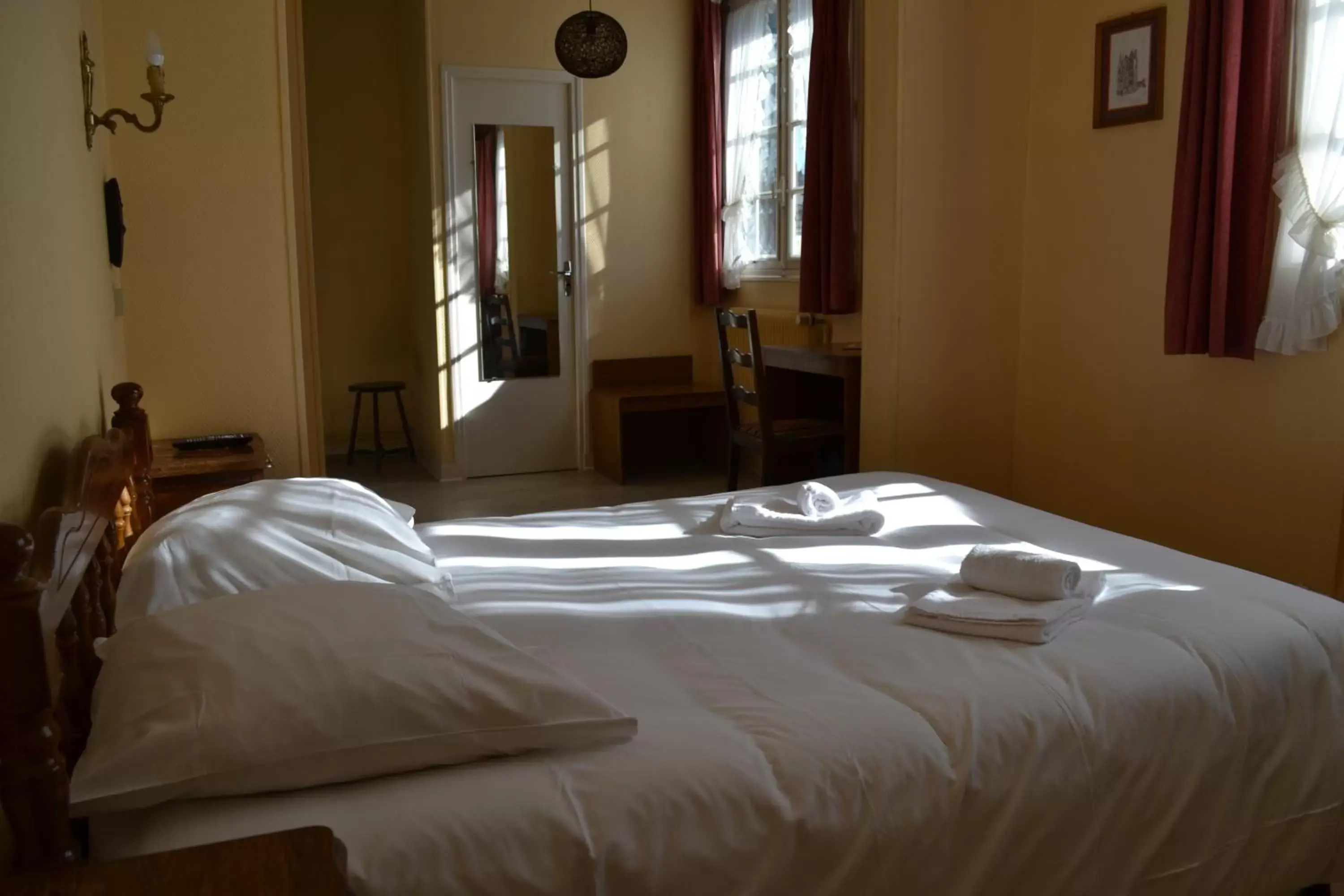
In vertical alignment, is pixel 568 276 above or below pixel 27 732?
above

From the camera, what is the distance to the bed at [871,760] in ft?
4.43

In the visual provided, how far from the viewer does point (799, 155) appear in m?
5.45

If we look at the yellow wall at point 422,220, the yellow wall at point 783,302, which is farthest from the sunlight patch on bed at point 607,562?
the yellow wall at point 422,220

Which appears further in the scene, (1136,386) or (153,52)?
(1136,386)

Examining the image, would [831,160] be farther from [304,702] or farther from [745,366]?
[304,702]

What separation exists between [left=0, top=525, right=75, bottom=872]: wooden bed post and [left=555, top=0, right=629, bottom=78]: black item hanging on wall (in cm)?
439

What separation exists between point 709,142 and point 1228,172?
324 centimetres

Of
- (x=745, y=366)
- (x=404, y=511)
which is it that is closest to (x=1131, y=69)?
(x=745, y=366)

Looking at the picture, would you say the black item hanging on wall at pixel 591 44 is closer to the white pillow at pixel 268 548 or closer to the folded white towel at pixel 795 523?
the folded white towel at pixel 795 523

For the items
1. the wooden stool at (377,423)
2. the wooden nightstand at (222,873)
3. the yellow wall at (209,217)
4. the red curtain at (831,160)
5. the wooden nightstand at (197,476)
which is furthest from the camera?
the wooden stool at (377,423)

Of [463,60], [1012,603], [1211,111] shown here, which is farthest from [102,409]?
[463,60]

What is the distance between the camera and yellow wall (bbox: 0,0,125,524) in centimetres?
157

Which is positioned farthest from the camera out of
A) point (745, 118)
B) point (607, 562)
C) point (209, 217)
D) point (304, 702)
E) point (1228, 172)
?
point (745, 118)

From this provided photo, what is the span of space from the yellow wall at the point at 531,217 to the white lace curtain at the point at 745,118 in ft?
3.12
